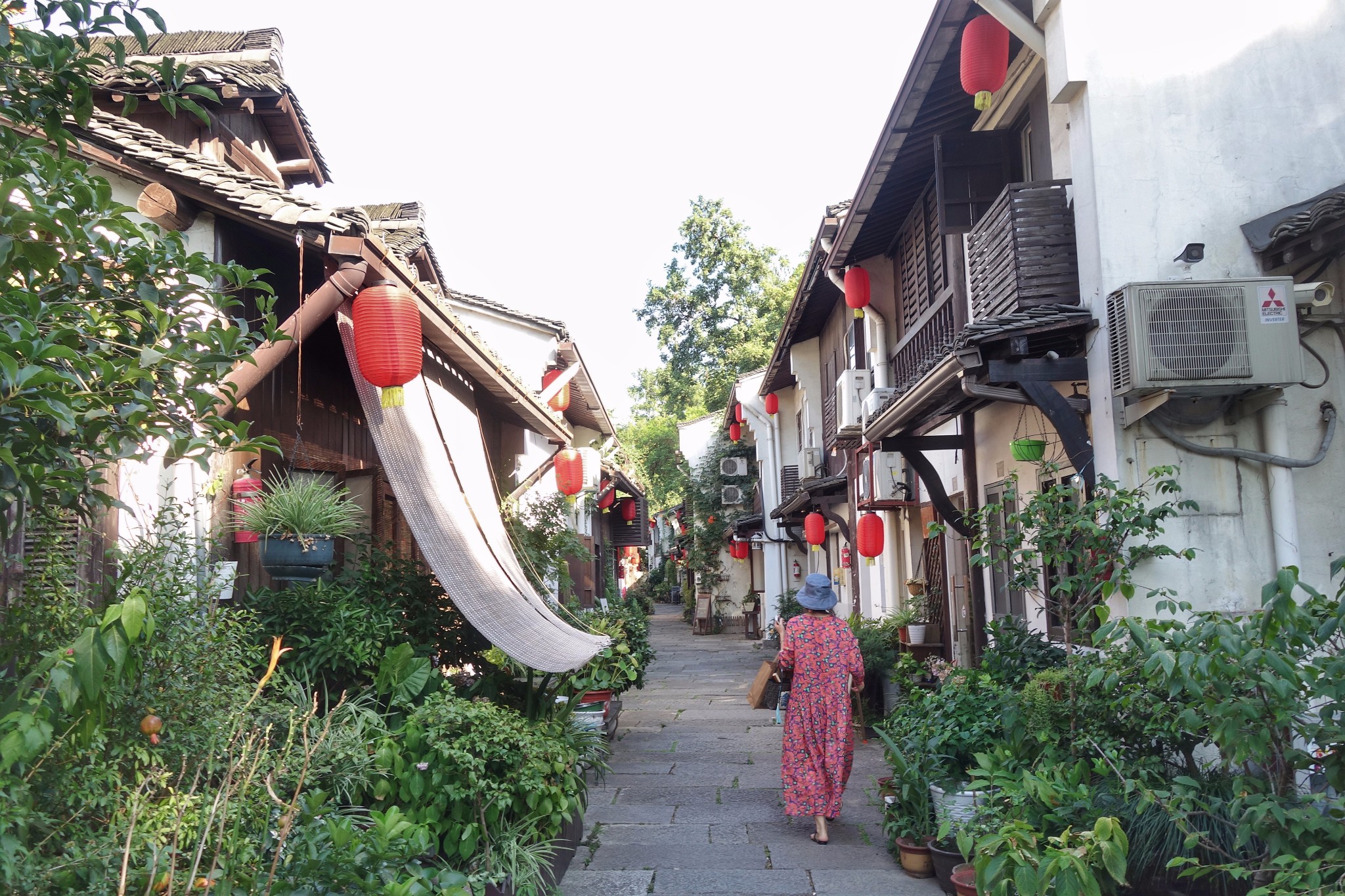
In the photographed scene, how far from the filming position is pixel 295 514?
5547 millimetres

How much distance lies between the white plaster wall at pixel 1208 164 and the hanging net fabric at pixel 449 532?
358 centimetres

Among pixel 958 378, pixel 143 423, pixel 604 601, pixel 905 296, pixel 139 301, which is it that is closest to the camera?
pixel 143 423

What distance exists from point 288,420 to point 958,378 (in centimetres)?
471

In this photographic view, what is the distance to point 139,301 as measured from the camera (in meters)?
3.26

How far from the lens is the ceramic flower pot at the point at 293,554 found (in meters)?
5.58

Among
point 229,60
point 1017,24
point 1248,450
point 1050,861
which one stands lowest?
point 1050,861

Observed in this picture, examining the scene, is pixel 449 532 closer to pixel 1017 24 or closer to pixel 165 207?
pixel 165 207

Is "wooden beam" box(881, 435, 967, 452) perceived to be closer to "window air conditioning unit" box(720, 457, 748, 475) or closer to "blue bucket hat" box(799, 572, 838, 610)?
"blue bucket hat" box(799, 572, 838, 610)

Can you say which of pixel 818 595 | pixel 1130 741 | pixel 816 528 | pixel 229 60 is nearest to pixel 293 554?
pixel 818 595

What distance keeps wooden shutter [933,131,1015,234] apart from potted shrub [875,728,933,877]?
4337 millimetres

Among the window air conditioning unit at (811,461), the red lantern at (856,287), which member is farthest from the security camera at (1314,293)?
the window air conditioning unit at (811,461)

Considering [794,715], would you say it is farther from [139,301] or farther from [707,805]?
[139,301]

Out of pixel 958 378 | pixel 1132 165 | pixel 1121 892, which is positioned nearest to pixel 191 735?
pixel 1121 892

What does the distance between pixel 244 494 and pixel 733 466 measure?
2411 centimetres
